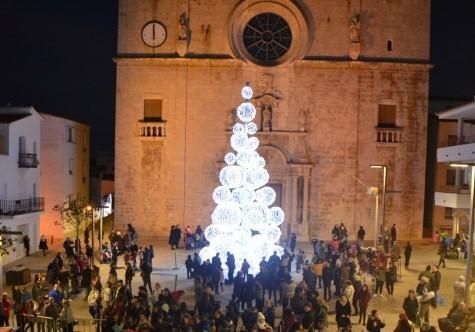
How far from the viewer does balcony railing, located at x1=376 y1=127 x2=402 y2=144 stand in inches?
1168

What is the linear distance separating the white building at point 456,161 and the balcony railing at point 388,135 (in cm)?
247

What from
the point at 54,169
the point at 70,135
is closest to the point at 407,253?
the point at 54,169

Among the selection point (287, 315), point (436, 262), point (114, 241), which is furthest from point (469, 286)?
point (114, 241)

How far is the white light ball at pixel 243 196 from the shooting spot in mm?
20891

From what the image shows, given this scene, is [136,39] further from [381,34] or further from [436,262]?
[436,262]

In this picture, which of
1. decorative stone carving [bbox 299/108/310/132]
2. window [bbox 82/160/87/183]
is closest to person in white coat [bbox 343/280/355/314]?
decorative stone carving [bbox 299/108/310/132]

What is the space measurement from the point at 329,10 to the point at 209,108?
25.6ft

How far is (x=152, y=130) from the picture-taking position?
97.8ft

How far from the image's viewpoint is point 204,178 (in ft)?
98.0

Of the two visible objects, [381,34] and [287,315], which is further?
[381,34]

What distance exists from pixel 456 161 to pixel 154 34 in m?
15.9

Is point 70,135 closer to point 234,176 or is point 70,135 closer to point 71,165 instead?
point 71,165

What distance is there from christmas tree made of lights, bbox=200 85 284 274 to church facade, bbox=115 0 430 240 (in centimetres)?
832

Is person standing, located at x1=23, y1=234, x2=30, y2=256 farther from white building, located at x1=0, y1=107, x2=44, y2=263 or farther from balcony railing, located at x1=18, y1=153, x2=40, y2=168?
balcony railing, located at x1=18, y1=153, x2=40, y2=168
